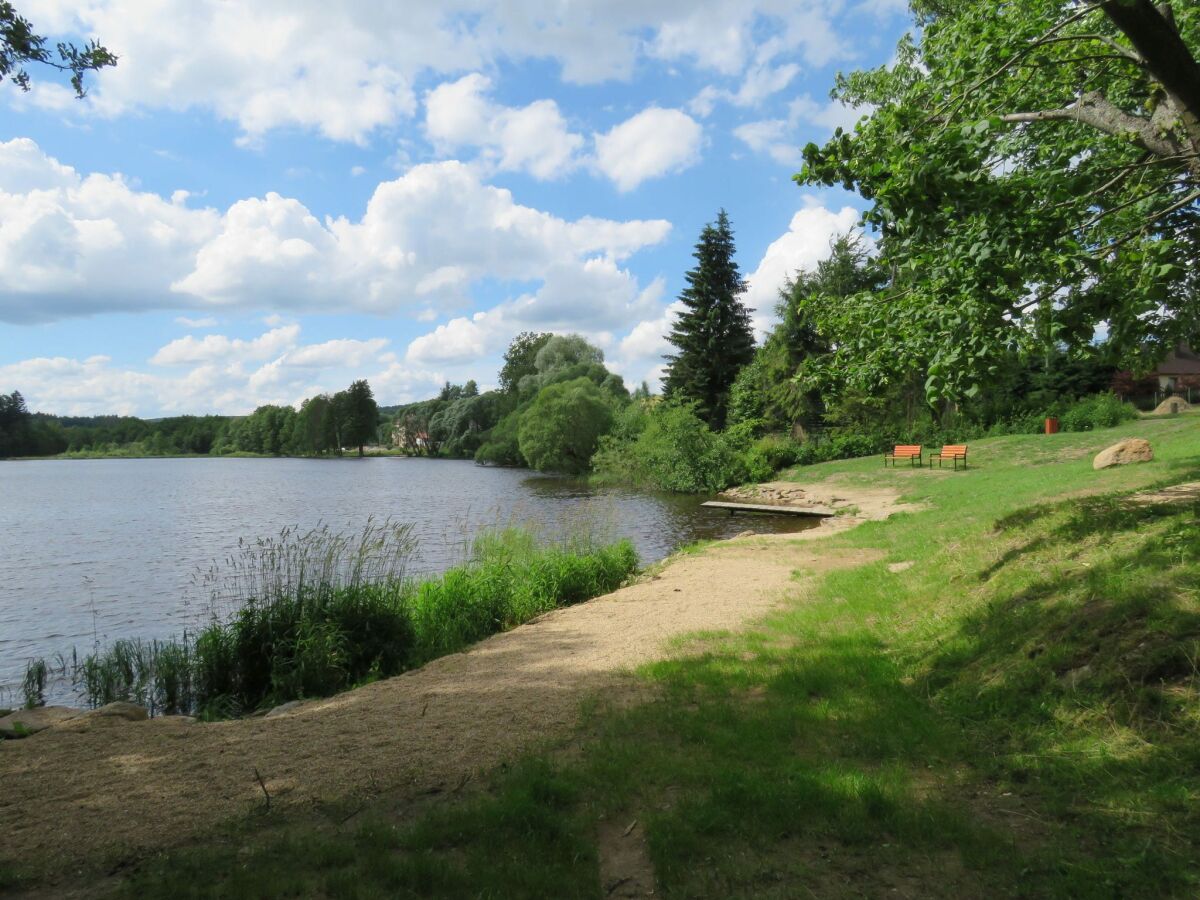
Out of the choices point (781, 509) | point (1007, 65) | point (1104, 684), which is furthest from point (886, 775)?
point (781, 509)

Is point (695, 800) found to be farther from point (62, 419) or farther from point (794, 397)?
point (62, 419)

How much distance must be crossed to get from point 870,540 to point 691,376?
101ft

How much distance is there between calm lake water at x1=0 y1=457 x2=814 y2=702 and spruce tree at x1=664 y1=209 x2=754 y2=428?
9859 millimetres

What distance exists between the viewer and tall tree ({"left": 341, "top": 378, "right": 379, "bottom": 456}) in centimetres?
10031

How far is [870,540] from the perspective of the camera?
13094 millimetres

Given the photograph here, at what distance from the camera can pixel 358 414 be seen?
100375 mm

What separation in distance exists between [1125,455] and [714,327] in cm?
2863

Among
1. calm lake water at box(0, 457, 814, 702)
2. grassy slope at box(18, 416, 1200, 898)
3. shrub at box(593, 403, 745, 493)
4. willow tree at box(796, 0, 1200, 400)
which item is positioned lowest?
calm lake water at box(0, 457, 814, 702)

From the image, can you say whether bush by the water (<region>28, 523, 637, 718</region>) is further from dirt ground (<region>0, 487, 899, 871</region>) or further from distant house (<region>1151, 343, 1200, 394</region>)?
distant house (<region>1151, 343, 1200, 394</region>)

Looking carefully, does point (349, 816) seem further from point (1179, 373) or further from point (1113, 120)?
point (1179, 373)

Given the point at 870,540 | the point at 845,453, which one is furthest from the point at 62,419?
the point at 870,540

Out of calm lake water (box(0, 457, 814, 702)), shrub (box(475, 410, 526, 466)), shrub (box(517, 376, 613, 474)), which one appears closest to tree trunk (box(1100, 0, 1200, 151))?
calm lake water (box(0, 457, 814, 702))

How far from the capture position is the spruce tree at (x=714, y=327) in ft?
142

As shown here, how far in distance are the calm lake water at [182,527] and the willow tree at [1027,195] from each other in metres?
9.29
